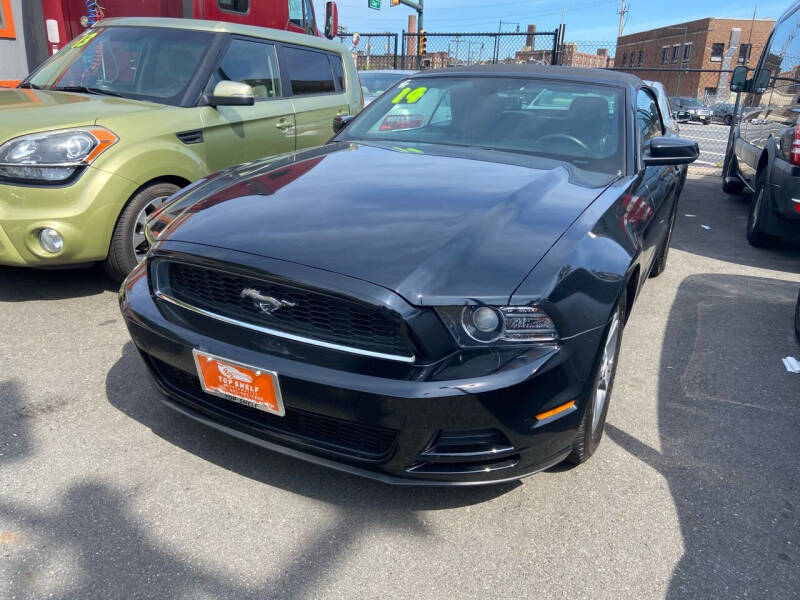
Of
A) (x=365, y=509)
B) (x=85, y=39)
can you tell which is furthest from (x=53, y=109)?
(x=365, y=509)

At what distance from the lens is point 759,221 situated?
580 centimetres

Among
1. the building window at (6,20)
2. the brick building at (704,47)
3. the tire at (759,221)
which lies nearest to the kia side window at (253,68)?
the building window at (6,20)

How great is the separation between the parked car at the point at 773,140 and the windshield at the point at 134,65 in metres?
4.69

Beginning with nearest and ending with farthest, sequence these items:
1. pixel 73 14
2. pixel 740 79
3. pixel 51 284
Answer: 1. pixel 51 284
2. pixel 73 14
3. pixel 740 79

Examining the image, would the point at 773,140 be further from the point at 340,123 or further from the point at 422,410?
the point at 422,410

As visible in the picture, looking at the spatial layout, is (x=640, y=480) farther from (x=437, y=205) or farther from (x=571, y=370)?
(x=437, y=205)

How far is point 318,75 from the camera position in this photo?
5.54 m

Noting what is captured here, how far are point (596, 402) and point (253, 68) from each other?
12.4 feet

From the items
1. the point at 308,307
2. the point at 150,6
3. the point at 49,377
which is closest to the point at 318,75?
the point at 150,6

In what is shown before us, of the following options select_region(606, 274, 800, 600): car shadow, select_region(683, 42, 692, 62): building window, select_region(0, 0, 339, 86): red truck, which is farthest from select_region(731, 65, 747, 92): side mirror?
select_region(683, 42, 692, 62): building window

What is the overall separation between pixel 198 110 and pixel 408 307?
305 cm

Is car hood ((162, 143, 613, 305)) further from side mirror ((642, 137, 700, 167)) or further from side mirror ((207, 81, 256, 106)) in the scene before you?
side mirror ((207, 81, 256, 106))

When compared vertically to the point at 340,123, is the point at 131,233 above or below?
below

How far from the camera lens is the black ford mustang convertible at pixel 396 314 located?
6.13 feet
